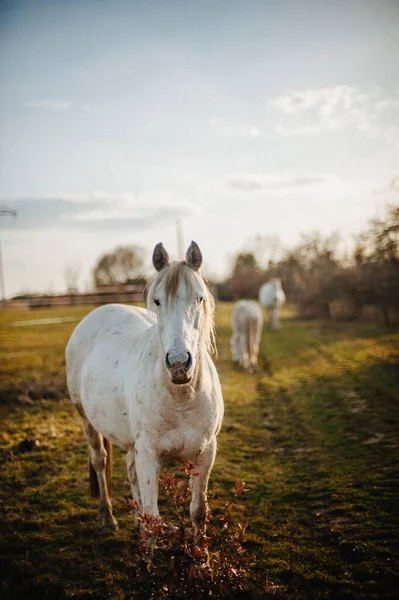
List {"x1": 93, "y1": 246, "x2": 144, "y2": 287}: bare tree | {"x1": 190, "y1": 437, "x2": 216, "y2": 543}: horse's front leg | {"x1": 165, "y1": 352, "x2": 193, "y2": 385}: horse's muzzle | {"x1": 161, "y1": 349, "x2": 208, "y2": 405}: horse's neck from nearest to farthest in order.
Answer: {"x1": 165, "y1": 352, "x2": 193, "y2": 385}: horse's muzzle < {"x1": 161, "y1": 349, "x2": 208, "y2": 405}: horse's neck < {"x1": 190, "y1": 437, "x2": 216, "y2": 543}: horse's front leg < {"x1": 93, "y1": 246, "x2": 144, "y2": 287}: bare tree

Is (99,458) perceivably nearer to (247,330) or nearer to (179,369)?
(179,369)

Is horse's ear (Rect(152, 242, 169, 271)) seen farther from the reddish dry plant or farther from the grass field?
the grass field

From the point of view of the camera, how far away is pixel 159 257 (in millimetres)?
2695

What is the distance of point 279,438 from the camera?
580 cm

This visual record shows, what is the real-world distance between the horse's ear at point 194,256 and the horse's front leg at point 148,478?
1391mm

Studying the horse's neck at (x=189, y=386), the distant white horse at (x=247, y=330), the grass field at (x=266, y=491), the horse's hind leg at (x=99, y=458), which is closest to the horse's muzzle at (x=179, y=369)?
the horse's neck at (x=189, y=386)

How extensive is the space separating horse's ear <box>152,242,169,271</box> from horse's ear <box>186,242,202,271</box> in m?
0.18

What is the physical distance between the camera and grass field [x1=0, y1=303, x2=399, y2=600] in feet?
9.50

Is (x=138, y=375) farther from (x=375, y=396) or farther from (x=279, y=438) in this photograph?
(x=375, y=396)

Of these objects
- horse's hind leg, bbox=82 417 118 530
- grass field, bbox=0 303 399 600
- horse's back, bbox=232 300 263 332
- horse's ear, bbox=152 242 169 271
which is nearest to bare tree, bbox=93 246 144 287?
horse's back, bbox=232 300 263 332

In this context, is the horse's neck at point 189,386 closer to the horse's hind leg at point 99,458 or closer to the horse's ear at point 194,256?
the horse's ear at point 194,256

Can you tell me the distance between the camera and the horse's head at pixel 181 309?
86.3 inches

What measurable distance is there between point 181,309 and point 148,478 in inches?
51.9

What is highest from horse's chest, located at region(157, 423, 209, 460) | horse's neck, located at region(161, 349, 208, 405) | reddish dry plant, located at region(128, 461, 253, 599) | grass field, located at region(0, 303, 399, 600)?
horse's neck, located at region(161, 349, 208, 405)
